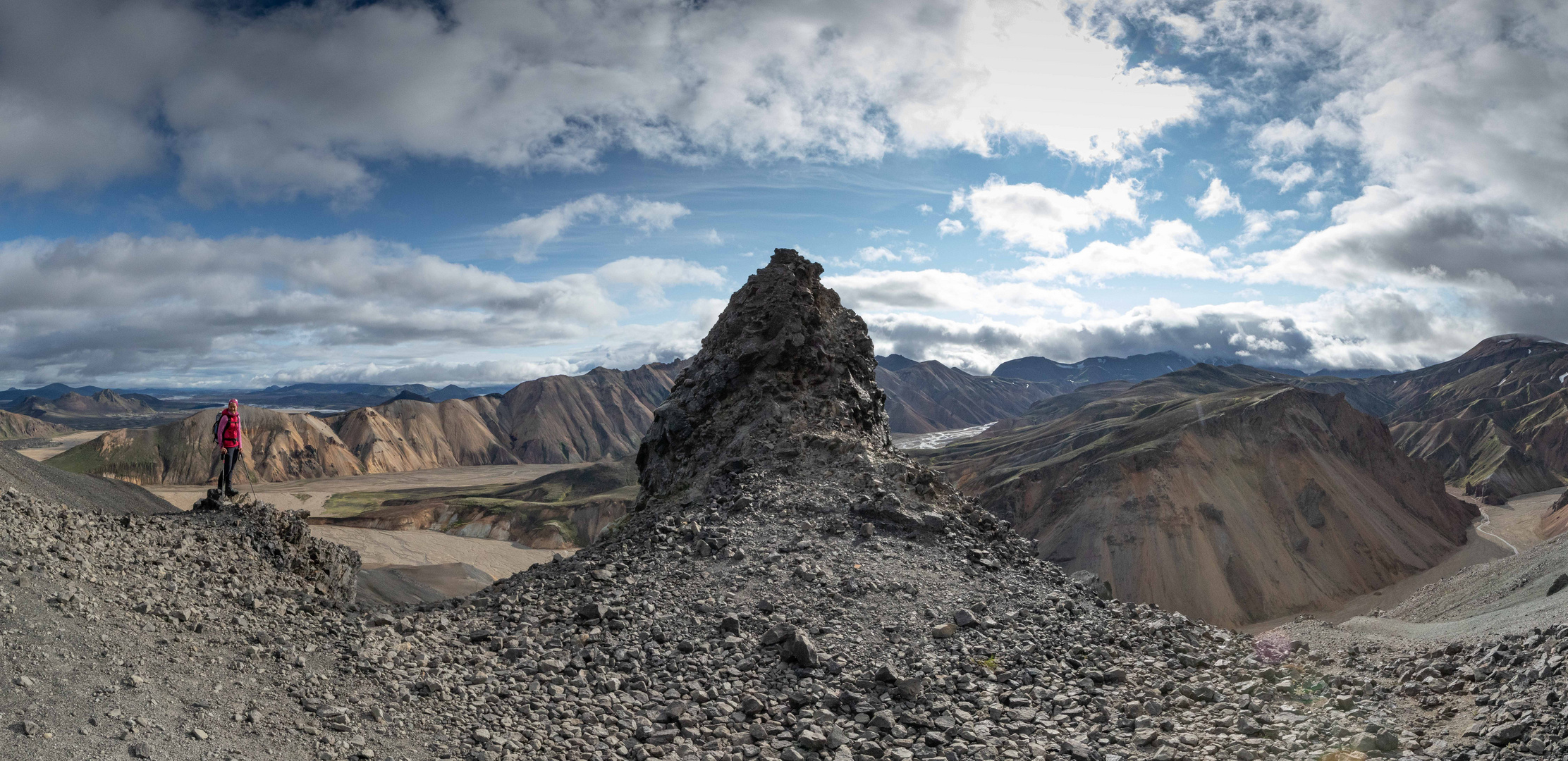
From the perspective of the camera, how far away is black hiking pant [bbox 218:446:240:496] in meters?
16.3

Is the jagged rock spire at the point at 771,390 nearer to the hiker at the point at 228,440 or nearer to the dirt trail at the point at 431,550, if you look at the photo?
the hiker at the point at 228,440

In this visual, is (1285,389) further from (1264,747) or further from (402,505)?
(402,505)

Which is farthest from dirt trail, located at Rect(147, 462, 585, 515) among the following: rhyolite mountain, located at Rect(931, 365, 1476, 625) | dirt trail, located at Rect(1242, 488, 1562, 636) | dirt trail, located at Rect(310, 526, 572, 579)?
dirt trail, located at Rect(1242, 488, 1562, 636)

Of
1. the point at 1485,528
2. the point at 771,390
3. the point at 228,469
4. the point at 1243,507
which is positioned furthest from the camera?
the point at 1485,528

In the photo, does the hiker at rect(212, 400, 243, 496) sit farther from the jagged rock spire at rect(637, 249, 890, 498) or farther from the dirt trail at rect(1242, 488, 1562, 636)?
the dirt trail at rect(1242, 488, 1562, 636)

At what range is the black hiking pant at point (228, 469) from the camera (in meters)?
16.3

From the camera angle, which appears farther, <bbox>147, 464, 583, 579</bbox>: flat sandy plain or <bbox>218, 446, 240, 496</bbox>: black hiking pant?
<bbox>147, 464, 583, 579</bbox>: flat sandy plain

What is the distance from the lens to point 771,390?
890 inches

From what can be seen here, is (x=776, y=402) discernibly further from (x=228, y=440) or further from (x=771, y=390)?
(x=228, y=440)

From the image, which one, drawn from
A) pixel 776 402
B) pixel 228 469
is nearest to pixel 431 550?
pixel 228 469

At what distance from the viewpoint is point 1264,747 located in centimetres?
935

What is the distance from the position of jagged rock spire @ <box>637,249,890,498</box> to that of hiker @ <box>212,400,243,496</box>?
1061 centimetres

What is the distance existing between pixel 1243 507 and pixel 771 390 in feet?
295

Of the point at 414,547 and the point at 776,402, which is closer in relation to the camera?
the point at 776,402
